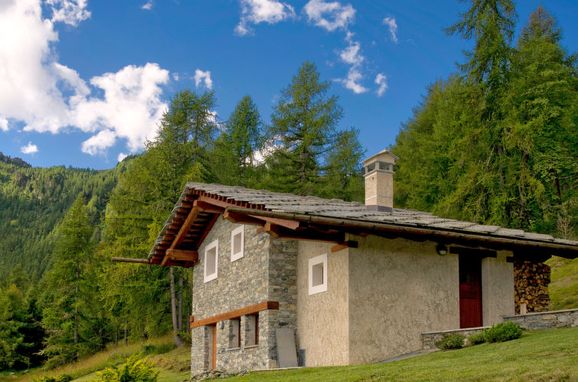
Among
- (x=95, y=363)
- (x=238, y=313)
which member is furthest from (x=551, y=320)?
(x=95, y=363)

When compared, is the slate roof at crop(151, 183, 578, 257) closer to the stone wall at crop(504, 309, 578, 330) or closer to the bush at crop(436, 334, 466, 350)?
the stone wall at crop(504, 309, 578, 330)

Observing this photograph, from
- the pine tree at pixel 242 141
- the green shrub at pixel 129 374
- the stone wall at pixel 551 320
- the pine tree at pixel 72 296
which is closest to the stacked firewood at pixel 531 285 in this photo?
the stone wall at pixel 551 320

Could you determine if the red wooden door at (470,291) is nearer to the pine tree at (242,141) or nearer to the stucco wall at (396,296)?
the stucco wall at (396,296)

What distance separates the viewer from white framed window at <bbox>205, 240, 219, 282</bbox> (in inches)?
831

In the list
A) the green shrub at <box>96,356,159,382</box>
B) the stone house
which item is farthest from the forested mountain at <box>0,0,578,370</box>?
the green shrub at <box>96,356,159,382</box>

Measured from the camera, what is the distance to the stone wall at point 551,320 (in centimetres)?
1442

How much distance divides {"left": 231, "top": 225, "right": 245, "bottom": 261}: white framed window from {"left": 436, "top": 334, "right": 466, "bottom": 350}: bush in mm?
6477

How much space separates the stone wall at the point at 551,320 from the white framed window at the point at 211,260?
9.24m

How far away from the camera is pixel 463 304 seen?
17.0 meters

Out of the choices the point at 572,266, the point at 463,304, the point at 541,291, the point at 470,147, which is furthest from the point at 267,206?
the point at 572,266

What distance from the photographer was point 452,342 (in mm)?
14156

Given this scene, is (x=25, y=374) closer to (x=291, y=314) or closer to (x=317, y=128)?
(x=317, y=128)

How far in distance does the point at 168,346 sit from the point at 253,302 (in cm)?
1717

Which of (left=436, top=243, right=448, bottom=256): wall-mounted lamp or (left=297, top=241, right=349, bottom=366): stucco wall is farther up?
(left=436, top=243, right=448, bottom=256): wall-mounted lamp
